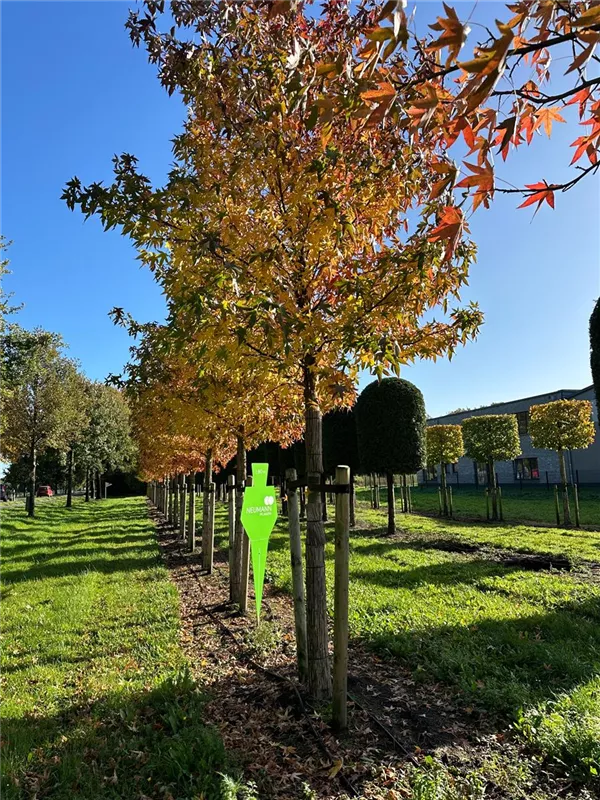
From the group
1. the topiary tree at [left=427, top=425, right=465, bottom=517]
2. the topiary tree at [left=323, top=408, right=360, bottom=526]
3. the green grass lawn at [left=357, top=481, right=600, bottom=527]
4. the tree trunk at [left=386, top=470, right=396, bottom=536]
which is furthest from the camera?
the topiary tree at [left=427, top=425, right=465, bottom=517]

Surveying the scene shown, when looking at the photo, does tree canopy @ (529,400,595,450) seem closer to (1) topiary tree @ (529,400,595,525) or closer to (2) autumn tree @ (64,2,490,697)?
(1) topiary tree @ (529,400,595,525)

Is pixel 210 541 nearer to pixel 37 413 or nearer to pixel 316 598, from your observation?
pixel 316 598

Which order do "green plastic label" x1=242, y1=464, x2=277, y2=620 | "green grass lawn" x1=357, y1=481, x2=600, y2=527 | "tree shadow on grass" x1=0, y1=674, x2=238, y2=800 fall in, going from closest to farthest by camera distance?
"tree shadow on grass" x1=0, y1=674, x2=238, y2=800
"green plastic label" x1=242, y1=464, x2=277, y2=620
"green grass lawn" x1=357, y1=481, x2=600, y2=527

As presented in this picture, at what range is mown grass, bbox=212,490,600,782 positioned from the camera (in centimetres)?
355

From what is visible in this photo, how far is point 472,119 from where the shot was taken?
5.88 ft

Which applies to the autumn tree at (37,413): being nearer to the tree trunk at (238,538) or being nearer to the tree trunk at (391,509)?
the tree trunk at (391,509)

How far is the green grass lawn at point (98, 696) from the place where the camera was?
2963 millimetres

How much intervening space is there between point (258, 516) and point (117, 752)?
6.84 feet

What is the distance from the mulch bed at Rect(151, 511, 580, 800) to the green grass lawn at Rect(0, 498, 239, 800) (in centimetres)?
25

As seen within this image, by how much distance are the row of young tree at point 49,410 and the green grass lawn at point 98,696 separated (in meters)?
10.8

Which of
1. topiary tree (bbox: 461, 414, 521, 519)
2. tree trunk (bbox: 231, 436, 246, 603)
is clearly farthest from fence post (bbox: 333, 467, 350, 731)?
topiary tree (bbox: 461, 414, 521, 519)

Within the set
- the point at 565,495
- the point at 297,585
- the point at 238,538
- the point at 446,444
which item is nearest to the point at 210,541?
the point at 238,538

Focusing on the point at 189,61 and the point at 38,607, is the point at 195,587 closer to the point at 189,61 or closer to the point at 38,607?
the point at 38,607

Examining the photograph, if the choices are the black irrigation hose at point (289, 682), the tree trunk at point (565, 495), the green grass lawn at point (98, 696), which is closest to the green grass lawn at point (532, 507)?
the tree trunk at point (565, 495)
